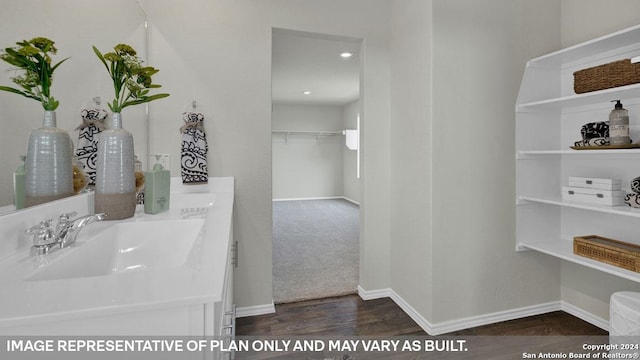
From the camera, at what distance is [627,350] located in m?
1.37

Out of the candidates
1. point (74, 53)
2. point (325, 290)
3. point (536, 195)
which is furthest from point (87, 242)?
point (536, 195)

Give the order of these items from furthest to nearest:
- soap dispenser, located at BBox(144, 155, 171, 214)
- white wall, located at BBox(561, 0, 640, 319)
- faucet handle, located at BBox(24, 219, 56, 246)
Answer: white wall, located at BBox(561, 0, 640, 319)
soap dispenser, located at BBox(144, 155, 171, 214)
faucet handle, located at BBox(24, 219, 56, 246)

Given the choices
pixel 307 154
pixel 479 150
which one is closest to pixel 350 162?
pixel 307 154

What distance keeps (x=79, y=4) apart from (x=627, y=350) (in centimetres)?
270

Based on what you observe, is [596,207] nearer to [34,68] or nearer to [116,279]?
[116,279]

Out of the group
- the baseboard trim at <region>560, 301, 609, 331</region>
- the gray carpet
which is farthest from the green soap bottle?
the baseboard trim at <region>560, 301, 609, 331</region>

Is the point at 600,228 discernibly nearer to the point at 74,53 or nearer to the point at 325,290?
the point at 325,290

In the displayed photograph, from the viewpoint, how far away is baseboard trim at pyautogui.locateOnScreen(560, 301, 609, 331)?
1921mm

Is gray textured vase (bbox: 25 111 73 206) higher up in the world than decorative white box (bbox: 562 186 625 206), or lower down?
higher up

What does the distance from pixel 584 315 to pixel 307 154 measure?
250 inches

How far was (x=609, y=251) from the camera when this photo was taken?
5.29ft

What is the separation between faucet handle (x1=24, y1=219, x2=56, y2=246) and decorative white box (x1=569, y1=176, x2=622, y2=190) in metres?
2.41

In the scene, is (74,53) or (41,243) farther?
(74,53)

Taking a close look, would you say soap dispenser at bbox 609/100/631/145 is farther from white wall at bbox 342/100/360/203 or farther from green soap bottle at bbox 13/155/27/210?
white wall at bbox 342/100/360/203
